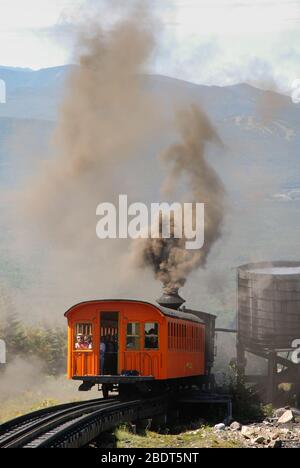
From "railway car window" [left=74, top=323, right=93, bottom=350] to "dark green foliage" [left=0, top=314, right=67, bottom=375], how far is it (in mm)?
29316

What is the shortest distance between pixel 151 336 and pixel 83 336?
2.41m

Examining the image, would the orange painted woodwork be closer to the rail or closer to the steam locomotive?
the steam locomotive

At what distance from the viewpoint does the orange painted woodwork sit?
30.8 m

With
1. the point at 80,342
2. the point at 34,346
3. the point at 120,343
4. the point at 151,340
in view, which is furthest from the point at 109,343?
the point at 34,346

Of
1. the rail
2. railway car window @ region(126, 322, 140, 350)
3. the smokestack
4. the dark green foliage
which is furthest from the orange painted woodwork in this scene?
the dark green foliage

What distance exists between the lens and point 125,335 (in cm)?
3111

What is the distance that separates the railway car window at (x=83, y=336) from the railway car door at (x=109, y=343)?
1.38 ft

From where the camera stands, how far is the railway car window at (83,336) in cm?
3116

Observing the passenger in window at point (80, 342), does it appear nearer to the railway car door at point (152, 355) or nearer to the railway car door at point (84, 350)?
the railway car door at point (84, 350)

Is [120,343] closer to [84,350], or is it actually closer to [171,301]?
[84,350]

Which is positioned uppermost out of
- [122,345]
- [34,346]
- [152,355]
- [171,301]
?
[171,301]

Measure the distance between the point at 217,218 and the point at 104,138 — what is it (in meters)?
28.1

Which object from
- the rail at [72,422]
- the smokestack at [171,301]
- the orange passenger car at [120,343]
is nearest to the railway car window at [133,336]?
the orange passenger car at [120,343]

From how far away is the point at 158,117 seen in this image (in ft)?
259
